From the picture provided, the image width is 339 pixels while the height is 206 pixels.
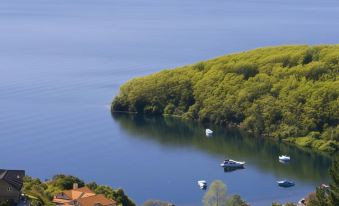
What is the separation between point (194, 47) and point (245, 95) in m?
32.7

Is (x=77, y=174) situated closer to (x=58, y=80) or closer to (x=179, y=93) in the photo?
(x=179, y=93)

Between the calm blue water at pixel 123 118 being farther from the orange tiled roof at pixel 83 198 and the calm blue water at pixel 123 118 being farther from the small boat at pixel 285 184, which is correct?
the orange tiled roof at pixel 83 198

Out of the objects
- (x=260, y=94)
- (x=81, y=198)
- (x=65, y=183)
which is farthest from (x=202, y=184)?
(x=260, y=94)

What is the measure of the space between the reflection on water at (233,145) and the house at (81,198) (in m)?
12.8

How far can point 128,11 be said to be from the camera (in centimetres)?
13225

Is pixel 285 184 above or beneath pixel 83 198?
beneath

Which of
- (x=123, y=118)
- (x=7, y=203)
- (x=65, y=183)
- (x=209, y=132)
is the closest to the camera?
(x=7, y=203)

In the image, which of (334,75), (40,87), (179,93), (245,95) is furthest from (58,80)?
(334,75)

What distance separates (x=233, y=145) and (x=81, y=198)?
1829 cm

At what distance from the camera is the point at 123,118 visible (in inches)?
1891

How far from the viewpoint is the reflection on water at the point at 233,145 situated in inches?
1424

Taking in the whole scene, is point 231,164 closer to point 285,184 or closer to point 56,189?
point 285,184

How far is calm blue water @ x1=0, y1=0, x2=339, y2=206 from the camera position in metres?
34.5

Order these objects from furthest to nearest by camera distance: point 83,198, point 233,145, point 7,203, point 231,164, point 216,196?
point 233,145 < point 231,164 < point 216,196 < point 83,198 < point 7,203
